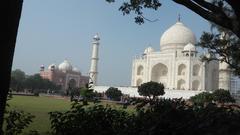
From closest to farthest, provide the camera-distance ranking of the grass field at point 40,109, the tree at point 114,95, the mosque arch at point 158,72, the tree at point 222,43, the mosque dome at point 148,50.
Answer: the grass field at point 40,109, the tree at point 222,43, the tree at point 114,95, the mosque arch at point 158,72, the mosque dome at point 148,50

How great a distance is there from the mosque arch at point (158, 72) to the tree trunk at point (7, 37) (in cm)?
5224

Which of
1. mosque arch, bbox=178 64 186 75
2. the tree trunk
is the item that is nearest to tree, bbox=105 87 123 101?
mosque arch, bbox=178 64 186 75

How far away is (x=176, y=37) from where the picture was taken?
53125 millimetres

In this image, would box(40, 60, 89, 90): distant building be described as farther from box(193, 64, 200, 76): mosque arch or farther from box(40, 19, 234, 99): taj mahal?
box(193, 64, 200, 76): mosque arch

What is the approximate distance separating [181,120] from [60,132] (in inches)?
42.1

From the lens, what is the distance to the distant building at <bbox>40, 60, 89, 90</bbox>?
6931cm

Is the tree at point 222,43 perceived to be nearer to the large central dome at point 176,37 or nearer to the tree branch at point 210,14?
the tree branch at point 210,14

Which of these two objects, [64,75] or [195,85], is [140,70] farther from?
[64,75]

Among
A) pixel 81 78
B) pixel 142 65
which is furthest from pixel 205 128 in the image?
pixel 81 78

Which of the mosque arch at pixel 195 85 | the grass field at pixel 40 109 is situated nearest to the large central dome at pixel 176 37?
the mosque arch at pixel 195 85

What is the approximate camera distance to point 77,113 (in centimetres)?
333

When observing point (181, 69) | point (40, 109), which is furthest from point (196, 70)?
point (40, 109)

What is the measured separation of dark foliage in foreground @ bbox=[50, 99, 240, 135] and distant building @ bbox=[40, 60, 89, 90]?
212ft

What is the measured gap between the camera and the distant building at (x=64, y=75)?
69312 millimetres
